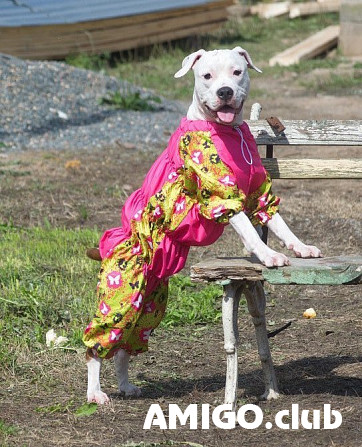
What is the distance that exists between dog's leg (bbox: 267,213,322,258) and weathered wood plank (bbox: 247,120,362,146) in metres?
1.04

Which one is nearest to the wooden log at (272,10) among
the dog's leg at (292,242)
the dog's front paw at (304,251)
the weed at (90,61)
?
the weed at (90,61)

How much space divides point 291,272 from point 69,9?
40.2ft

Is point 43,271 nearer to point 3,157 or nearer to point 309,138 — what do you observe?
point 309,138

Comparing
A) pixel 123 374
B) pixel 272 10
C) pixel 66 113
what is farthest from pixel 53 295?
pixel 272 10

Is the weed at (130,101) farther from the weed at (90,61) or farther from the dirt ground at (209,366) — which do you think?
the dirt ground at (209,366)

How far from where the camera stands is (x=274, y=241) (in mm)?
7977

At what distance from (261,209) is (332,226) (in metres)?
3.50

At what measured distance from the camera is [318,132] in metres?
5.79

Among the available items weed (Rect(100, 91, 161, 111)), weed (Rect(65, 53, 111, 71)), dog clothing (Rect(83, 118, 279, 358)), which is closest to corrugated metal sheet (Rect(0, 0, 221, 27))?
weed (Rect(65, 53, 111, 71))

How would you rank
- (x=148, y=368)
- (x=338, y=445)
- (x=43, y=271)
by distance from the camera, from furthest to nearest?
(x=43, y=271) < (x=148, y=368) < (x=338, y=445)

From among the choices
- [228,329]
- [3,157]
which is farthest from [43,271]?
[3,157]

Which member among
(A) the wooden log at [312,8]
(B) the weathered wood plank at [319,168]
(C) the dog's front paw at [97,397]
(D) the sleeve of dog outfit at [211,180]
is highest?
(A) the wooden log at [312,8]

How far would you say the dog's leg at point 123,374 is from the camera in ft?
16.5

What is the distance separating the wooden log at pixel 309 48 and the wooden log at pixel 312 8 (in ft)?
8.60
